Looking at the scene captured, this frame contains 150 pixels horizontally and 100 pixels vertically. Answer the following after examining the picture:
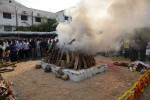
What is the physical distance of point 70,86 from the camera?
7730 mm

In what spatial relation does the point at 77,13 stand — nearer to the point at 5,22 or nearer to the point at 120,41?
the point at 120,41

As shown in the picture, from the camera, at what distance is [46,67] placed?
9.98 metres

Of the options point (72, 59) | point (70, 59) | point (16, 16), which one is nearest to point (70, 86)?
point (72, 59)

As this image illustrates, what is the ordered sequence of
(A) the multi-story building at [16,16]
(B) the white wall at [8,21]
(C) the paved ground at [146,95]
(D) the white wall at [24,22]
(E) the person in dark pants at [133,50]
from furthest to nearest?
(D) the white wall at [24,22] < (A) the multi-story building at [16,16] < (B) the white wall at [8,21] < (E) the person in dark pants at [133,50] < (C) the paved ground at [146,95]

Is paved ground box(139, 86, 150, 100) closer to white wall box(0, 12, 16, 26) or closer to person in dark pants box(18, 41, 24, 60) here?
person in dark pants box(18, 41, 24, 60)

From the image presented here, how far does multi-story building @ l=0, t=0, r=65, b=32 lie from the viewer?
30820 millimetres

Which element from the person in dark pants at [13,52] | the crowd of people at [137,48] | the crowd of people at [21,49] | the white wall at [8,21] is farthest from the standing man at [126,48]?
the white wall at [8,21]

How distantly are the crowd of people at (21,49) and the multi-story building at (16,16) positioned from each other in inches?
676

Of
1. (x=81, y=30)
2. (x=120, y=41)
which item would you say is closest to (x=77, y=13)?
(x=81, y=30)

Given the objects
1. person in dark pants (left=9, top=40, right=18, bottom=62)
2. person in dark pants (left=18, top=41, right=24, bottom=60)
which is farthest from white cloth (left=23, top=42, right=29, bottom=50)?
person in dark pants (left=9, top=40, right=18, bottom=62)

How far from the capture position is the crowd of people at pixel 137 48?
13.2m

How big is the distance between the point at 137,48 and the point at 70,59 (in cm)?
647

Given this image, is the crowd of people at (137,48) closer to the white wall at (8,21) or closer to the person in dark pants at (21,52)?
the person in dark pants at (21,52)

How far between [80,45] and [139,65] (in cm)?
408
